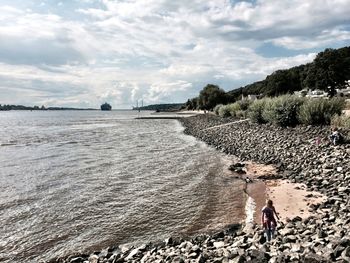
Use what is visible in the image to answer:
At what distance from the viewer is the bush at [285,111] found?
137 ft

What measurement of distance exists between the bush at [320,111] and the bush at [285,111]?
9.51 feet

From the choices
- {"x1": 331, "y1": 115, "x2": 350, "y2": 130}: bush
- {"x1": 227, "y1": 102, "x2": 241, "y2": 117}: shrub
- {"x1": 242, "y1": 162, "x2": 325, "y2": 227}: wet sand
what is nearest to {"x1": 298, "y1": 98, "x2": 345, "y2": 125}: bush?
{"x1": 331, "y1": 115, "x2": 350, "y2": 130}: bush

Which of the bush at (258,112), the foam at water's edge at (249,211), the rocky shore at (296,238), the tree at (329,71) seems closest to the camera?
the rocky shore at (296,238)

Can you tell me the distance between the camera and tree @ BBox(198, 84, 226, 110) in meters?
147

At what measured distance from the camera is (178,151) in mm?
43781

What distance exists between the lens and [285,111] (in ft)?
141

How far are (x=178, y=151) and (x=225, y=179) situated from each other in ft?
56.4

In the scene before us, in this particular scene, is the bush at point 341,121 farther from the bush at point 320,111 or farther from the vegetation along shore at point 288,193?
the bush at point 320,111

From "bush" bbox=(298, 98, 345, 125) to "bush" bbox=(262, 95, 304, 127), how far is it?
2898 millimetres

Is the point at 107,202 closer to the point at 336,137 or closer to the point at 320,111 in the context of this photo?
the point at 336,137

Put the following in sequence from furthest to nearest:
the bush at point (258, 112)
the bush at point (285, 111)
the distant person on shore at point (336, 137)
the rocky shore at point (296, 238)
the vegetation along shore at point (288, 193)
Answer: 1. the bush at point (258, 112)
2. the bush at point (285, 111)
3. the distant person on shore at point (336, 137)
4. the vegetation along shore at point (288, 193)
5. the rocky shore at point (296, 238)

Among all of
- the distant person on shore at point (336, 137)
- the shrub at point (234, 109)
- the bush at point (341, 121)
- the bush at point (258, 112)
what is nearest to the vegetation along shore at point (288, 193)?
the bush at point (341, 121)

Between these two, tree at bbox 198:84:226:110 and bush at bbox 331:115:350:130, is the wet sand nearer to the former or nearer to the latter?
bush at bbox 331:115:350:130

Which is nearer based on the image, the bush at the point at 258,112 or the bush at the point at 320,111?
the bush at the point at 320,111
